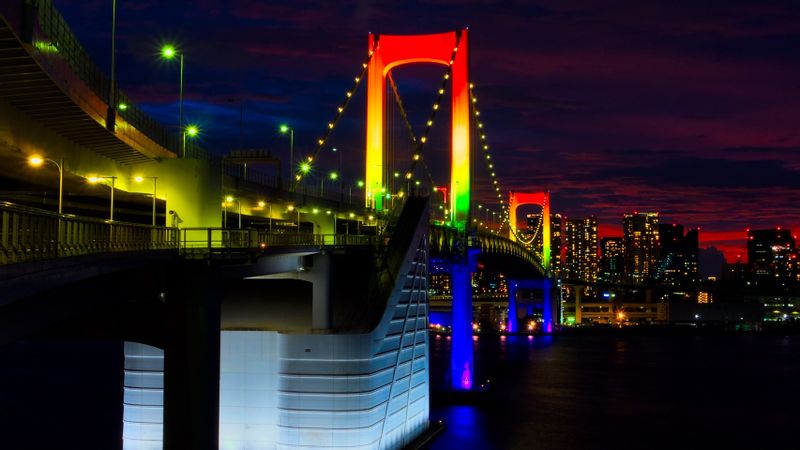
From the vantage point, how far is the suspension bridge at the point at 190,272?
13.2 metres

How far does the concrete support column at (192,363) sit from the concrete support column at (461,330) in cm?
2409

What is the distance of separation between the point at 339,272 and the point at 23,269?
17.0 metres

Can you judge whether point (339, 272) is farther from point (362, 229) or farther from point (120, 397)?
point (120, 397)

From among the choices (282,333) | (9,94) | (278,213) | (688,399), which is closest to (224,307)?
(282,333)

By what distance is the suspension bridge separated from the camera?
13.2 m

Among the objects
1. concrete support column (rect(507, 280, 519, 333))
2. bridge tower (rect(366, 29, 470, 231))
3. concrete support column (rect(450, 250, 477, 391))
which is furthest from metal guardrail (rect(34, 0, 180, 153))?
concrete support column (rect(507, 280, 519, 333))

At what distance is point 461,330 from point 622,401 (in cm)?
956

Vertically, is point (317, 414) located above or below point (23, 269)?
below

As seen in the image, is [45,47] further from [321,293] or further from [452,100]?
[452,100]

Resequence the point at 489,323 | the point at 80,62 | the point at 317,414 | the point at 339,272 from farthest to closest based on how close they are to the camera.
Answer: the point at 489,323 < the point at 339,272 < the point at 317,414 < the point at 80,62

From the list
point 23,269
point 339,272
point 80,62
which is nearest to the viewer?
point 23,269

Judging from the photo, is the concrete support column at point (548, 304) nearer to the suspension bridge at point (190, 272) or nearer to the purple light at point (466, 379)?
the purple light at point (466, 379)

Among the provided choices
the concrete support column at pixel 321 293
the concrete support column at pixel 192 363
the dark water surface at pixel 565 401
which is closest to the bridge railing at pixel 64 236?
the concrete support column at pixel 192 363

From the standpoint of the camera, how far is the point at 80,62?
47.9 feet
